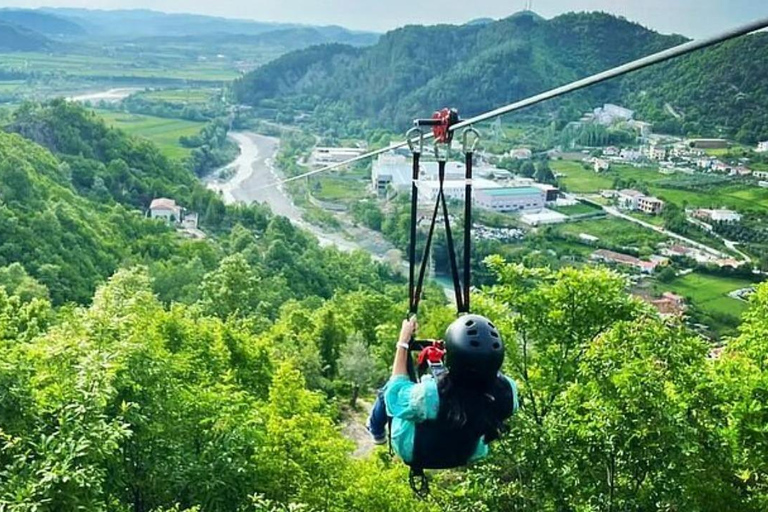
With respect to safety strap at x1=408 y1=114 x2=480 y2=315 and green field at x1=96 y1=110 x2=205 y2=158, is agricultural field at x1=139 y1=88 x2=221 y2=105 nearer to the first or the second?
green field at x1=96 y1=110 x2=205 y2=158

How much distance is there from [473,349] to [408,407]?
41cm

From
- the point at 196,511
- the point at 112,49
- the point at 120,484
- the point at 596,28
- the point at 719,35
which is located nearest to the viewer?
the point at 719,35

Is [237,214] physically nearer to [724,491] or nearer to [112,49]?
[724,491]

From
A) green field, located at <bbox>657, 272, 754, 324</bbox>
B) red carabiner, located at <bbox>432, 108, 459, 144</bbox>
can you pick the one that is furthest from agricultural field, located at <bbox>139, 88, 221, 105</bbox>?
red carabiner, located at <bbox>432, 108, 459, 144</bbox>

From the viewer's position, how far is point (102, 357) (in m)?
8.26

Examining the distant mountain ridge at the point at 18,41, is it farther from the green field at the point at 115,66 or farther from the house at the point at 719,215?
the house at the point at 719,215

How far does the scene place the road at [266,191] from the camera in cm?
5806

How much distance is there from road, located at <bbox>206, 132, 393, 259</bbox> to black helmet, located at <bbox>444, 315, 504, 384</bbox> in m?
51.0

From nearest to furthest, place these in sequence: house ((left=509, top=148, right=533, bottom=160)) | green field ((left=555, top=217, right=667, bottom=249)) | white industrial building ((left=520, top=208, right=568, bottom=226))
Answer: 1. green field ((left=555, top=217, right=667, bottom=249))
2. white industrial building ((left=520, top=208, right=568, bottom=226))
3. house ((left=509, top=148, right=533, bottom=160))

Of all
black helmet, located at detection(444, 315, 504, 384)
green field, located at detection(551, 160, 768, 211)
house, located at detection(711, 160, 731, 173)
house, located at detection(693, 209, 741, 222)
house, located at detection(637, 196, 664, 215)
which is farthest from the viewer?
house, located at detection(711, 160, 731, 173)

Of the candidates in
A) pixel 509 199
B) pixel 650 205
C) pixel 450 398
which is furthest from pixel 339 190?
pixel 450 398

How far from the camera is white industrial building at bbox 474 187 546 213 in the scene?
199 feet

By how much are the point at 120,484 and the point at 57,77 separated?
132 metres

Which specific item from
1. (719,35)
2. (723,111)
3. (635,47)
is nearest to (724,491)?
(719,35)
